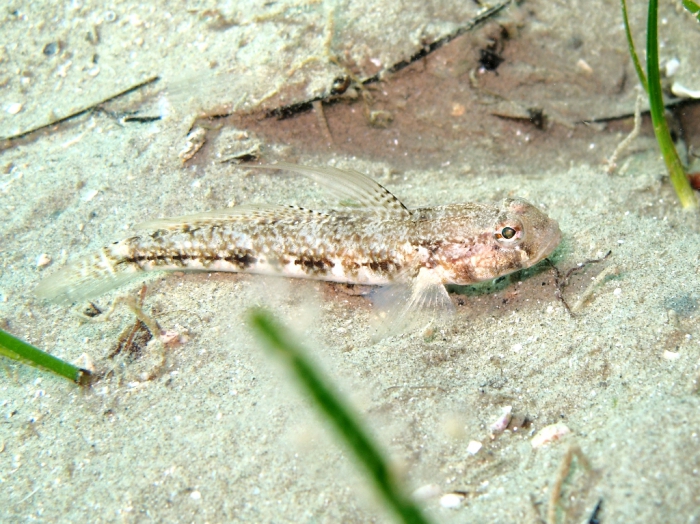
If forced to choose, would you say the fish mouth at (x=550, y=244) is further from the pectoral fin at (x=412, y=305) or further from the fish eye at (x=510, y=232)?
the pectoral fin at (x=412, y=305)

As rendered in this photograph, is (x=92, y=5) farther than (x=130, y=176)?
Yes

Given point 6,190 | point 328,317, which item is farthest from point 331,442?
point 6,190

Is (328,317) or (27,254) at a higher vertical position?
(27,254)

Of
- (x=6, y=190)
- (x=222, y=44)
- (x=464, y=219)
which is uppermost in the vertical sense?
(x=222, y=44)

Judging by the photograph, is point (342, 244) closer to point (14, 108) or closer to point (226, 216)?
point (226, 216)

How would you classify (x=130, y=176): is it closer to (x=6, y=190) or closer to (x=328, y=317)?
(x=6, y=190)

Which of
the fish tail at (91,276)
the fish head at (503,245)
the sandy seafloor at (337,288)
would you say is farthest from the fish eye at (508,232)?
the fish tail at (91,276)

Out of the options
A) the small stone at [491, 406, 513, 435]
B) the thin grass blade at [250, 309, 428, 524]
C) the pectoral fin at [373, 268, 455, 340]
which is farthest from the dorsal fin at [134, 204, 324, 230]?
the thin grass blade at [250, 309, 428, 524]
